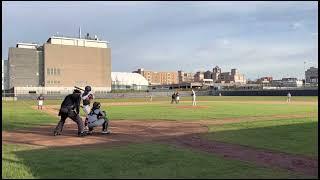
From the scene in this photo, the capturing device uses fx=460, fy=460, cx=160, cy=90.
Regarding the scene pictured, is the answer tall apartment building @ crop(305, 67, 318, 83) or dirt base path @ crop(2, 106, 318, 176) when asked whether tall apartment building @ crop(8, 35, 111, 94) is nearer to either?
tall apartment building @ crop(305, 67, 318, 83)

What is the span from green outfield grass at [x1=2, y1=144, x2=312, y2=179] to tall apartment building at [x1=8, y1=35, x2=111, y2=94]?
107736 mm

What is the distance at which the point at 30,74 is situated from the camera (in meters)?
121

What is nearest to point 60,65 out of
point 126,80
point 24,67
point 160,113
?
point 24,67

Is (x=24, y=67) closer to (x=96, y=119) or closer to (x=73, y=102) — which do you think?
(x=96, y=119)

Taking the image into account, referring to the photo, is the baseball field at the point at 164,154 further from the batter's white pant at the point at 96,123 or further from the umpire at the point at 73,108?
the umpire at the point at 73,108

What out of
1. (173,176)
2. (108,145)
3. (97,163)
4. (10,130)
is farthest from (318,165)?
(10,130)

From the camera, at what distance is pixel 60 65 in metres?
124

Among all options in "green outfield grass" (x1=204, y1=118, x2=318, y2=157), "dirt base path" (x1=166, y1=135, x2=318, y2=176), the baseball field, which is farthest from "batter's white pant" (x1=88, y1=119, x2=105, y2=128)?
"green outfield grass" (x1=204, y1=118, x2=318, y2=157)

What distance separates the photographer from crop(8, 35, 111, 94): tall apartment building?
120 metres

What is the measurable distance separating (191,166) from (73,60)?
4726 inches

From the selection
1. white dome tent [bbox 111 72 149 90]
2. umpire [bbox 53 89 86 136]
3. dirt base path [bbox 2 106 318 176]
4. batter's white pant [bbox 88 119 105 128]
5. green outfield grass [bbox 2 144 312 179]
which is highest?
white dome tent [bbox 111 72 149 90]

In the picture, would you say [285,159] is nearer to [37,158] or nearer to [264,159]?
[264,159]

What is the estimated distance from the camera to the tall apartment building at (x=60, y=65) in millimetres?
120000

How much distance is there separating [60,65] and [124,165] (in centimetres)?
11781
